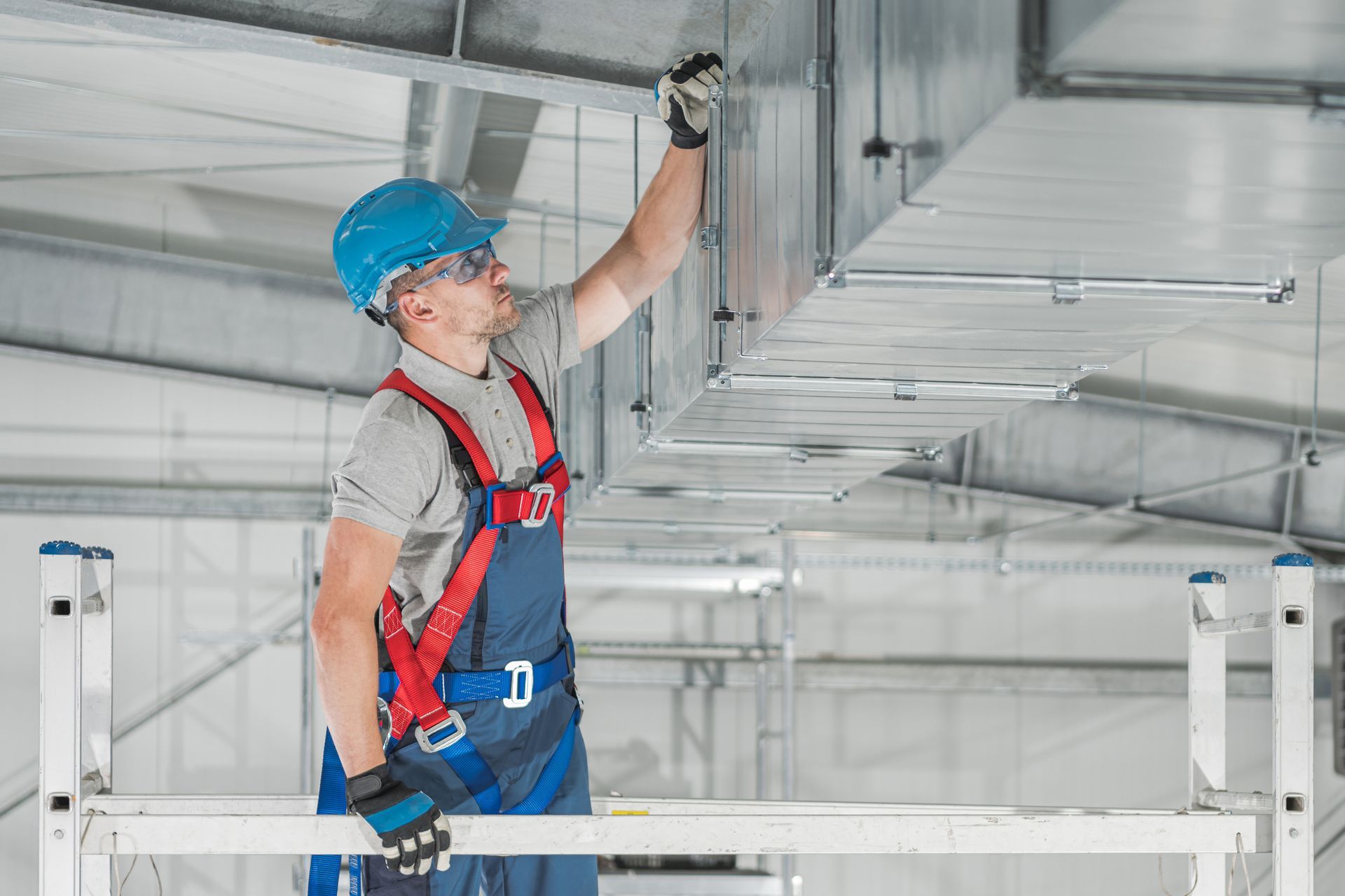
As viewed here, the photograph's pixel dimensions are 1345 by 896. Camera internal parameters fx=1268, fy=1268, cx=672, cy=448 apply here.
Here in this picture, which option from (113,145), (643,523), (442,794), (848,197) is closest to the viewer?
(848,197)

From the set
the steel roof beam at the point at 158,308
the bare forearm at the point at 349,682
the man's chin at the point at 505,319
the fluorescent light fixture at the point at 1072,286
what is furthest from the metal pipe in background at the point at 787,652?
the fluorescent light fixture at the point at 1072,286

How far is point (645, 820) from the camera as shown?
7.50ft

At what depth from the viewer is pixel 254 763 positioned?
8.26m

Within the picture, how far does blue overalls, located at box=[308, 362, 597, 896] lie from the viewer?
234 centimetres

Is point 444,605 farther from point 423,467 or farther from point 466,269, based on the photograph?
point 466,269

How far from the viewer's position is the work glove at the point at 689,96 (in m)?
2.60

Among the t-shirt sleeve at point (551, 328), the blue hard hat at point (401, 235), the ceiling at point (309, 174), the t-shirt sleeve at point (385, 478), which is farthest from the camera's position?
the ceiling at point (309, 174)

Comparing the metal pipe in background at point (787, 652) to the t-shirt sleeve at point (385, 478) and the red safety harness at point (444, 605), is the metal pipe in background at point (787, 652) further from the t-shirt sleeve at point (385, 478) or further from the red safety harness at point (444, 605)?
the t-shirt sleeve at point (385, 478)

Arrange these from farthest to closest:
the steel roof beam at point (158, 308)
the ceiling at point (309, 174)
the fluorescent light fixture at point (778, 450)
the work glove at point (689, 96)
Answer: the steel roof beam at point (158, 308) < the ceiling at point (309, 174) < the fluorescent light fixture at point (778, 450) < the work glove at point (689, 96)

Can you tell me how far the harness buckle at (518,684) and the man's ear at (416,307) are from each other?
0.69 m

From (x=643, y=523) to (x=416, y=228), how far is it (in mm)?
3634

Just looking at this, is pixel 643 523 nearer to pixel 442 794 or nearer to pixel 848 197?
pixel 442 794

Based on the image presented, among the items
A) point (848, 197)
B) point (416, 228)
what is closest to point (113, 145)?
point (416, 228)

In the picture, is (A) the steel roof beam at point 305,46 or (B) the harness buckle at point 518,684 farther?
(A) the steel roof beam at point 305,46
